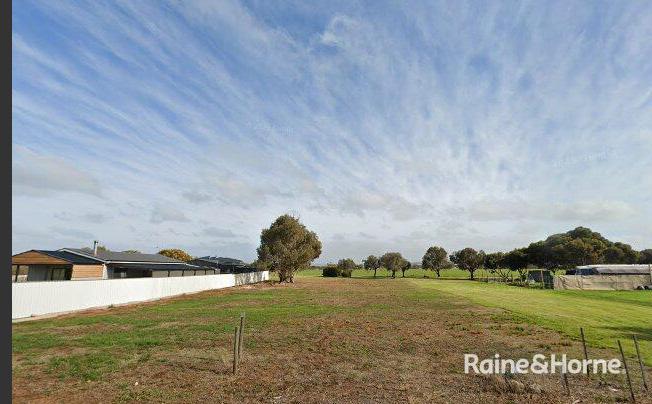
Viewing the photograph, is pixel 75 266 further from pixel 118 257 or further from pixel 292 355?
pixel 292 355

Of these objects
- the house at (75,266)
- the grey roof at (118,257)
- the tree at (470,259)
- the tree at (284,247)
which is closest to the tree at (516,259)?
the tree at (470,259)

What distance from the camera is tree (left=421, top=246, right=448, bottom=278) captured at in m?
126

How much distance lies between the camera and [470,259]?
4510 inches

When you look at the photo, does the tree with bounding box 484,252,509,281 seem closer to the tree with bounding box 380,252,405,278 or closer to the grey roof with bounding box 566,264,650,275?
the tree with bounding box 380,252,405,278

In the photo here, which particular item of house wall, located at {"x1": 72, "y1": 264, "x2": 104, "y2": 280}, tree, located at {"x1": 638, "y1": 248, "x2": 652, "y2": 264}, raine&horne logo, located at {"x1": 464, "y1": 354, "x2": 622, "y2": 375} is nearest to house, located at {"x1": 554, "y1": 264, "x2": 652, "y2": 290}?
raine&horne logo, located at {"x1": 464, "y1": 354, "x2": 622, "y2": 375}

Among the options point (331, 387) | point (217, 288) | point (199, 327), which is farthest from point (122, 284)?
point (331, 387)

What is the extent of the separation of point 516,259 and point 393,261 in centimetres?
3848

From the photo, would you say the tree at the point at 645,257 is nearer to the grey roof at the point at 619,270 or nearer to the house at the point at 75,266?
the grey roof at the point at 619,270

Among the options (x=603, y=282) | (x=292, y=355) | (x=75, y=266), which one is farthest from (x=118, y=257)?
(x=603, y=282)

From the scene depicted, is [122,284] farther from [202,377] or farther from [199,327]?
[202,377]

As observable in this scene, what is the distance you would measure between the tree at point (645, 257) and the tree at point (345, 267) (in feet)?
343

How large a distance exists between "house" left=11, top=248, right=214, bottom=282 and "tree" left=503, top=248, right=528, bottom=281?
312ft

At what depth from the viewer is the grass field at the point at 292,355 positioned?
10852mm

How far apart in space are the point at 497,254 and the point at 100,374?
12177 centimetres
